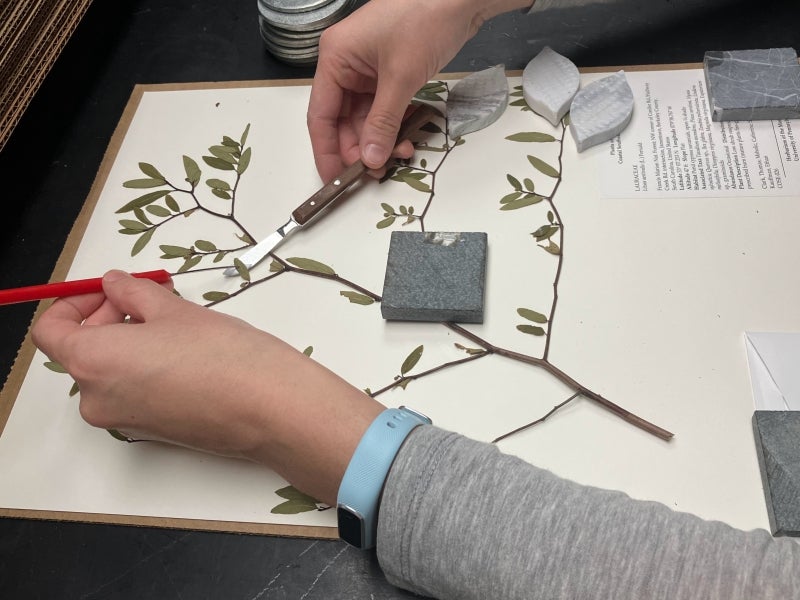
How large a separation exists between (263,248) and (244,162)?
0.57ft

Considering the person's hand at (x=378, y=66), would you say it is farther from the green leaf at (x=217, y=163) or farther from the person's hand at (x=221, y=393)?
the person's hand at (x=221, y=393)

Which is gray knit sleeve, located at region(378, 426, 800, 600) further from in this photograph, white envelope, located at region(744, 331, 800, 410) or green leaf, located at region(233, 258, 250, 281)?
green leaf, located at region(233, 258, 250, 281)

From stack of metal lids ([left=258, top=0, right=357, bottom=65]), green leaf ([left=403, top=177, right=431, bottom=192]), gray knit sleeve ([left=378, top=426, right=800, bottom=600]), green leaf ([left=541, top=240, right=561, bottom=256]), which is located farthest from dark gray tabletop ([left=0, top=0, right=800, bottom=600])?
green leaf ([left=541, top=240, right=561, bottom=256])

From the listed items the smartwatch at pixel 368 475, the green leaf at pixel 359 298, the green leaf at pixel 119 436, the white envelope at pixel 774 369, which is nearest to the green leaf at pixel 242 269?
the green leaf at pixel 359 298

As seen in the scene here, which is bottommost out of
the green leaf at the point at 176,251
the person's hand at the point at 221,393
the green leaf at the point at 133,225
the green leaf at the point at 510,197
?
the person's hand at the point at 221,393

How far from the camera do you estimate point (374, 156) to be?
91 centimetres

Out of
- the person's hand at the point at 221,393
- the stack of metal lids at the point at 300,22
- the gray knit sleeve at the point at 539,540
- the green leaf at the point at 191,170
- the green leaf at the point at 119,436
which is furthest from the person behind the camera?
the stack of metal lids at the point at 300,22

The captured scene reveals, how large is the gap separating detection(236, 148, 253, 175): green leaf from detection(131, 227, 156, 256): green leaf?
0.15m

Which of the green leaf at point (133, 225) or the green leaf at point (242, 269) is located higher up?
the green leaf at point (133, 225)

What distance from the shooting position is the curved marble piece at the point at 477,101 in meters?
0.98

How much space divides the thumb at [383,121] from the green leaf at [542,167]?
0.61ft

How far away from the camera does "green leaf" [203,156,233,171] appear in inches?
39.6

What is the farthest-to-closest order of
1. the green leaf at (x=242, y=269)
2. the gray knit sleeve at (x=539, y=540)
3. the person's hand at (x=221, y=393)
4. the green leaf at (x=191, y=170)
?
the green leaf at (x=191, y=170)
the green leaf at (x=242, y=269)
the person's hand at (x=221, y=393)
the gray knit sleeve at (x=539, y=540)

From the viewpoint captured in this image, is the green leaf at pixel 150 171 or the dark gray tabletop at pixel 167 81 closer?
the dark gray tabletop at pixel 167 81
